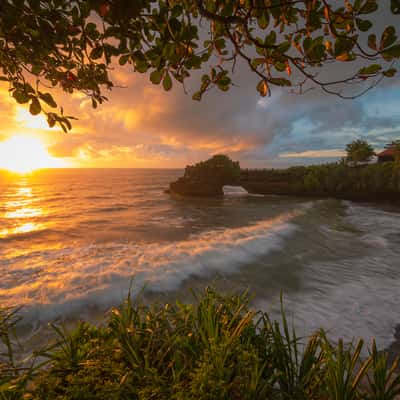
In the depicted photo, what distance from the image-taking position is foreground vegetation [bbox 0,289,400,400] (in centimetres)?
176

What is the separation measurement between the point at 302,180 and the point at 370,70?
133 feet

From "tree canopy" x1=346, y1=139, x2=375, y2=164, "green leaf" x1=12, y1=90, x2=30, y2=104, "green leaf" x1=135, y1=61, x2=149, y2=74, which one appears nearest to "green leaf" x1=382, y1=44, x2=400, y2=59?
"green leaf" x1=135, y1=61, x2=149, y2=74

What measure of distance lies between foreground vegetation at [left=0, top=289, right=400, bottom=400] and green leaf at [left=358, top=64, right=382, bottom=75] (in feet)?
6.84

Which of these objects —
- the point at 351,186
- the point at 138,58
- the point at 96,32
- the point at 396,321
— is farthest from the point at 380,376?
the point at 351,186

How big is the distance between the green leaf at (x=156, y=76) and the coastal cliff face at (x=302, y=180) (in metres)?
36.6

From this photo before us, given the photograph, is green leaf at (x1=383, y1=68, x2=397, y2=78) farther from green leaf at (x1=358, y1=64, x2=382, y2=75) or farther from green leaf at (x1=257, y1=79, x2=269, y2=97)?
green leaf at (x1=257, y1=79, x2=269, y2=97)

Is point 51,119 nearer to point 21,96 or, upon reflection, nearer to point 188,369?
point 21,96

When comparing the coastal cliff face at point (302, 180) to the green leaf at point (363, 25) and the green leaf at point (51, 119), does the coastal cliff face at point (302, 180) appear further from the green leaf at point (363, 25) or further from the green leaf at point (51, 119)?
the green leaf at point (51, 119)

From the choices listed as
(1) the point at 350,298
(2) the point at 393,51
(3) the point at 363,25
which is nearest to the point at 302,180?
(1) the point at 350,298

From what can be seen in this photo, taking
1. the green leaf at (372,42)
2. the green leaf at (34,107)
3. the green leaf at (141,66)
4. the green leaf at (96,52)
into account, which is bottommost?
the green leaf at (34,107)

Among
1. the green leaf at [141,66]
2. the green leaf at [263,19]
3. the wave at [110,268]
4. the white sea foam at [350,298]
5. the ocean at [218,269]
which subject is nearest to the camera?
the green leaf at [263,19]

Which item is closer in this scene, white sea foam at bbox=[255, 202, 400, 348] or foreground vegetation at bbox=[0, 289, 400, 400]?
foreground vegetation at bbox=[0, 289, 400, 400]

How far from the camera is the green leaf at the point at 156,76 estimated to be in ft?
6.40

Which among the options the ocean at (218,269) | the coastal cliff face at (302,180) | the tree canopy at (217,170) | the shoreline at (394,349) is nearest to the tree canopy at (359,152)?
the coastal cliff face at (302,180)
